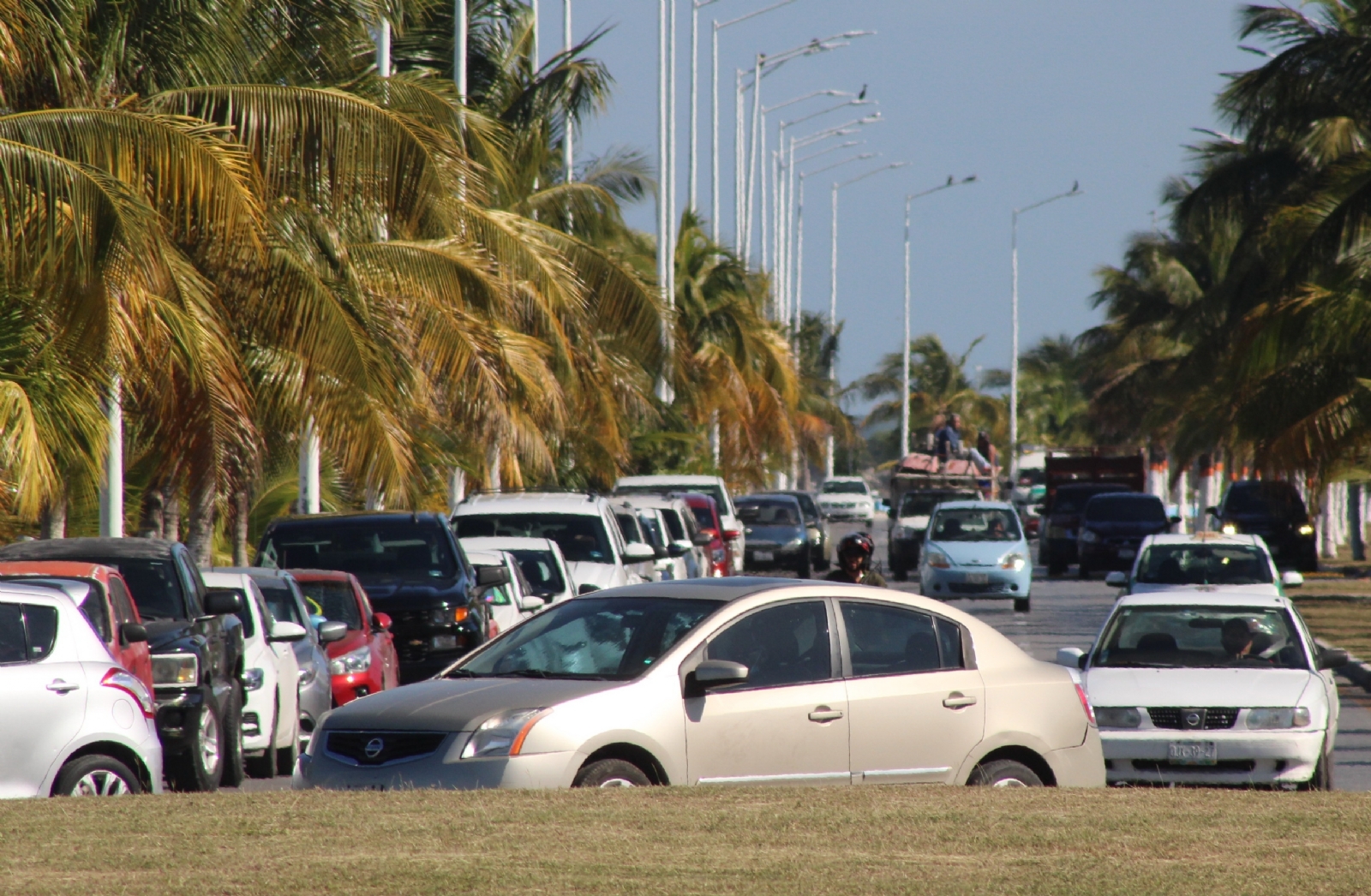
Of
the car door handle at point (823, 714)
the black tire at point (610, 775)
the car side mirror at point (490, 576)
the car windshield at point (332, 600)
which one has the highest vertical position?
the car side mirror at point (490, 576)

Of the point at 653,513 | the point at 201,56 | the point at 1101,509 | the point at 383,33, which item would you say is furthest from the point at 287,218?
the point at 1101,509

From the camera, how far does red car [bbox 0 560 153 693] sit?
34.4 ft

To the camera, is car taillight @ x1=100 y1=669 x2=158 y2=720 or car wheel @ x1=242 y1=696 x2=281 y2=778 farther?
car wheel @ x1=242 y1=696 x2=281 y2=778

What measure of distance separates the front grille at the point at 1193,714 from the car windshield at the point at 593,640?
425 cm

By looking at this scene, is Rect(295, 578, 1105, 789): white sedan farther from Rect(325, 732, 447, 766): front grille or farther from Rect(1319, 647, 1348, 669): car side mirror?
Rect(1319, 647, 1348, 669): car side mirror

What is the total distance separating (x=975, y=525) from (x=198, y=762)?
74.5ft

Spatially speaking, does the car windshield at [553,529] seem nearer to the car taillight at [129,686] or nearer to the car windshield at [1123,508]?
the car taillight at [129,686]

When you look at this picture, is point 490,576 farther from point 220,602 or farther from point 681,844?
point 681,844

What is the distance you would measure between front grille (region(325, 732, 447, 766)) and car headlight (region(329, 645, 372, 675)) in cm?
607

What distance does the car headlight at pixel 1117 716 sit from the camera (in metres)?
12.4

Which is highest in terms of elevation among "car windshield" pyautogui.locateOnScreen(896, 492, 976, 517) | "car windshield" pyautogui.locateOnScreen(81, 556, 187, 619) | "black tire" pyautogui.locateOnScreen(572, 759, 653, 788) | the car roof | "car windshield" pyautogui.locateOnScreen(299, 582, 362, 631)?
"car windshield" pyautogui.locateOnScreen(896, 492, 976, 517)

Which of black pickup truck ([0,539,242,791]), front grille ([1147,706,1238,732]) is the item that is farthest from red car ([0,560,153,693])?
front grille ([1147,706,1238,732])

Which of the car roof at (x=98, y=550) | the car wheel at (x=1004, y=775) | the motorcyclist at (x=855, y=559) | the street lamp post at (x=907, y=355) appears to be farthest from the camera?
the street lamp post at (x=907, y=355)

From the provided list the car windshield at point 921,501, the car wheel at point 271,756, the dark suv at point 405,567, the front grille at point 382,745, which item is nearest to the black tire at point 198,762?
the car wheel at point 271,756
